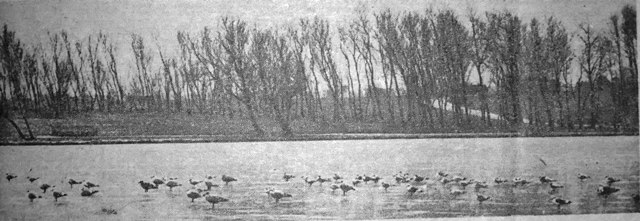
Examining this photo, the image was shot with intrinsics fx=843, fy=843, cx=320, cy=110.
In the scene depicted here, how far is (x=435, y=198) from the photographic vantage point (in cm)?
792

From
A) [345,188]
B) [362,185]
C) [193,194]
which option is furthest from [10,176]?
[362,185]

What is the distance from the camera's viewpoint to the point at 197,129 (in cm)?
807

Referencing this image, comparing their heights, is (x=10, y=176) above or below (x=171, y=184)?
above

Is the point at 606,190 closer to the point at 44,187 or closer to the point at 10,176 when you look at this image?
the point at 44,187

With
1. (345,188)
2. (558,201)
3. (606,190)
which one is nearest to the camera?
(345,188)

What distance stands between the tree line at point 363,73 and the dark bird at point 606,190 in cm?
60

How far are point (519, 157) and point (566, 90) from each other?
0.83m

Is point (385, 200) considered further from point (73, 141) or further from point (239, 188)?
point (73, 141)

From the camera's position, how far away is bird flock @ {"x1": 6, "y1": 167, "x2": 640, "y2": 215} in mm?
7824

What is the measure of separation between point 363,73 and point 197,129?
1.68m

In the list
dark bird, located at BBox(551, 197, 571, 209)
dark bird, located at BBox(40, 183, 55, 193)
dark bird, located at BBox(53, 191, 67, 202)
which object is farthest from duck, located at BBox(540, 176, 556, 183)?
dark bird, located at BBox(40, 183, 55, 193)

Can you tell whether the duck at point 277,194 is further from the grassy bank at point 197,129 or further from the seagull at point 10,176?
the seagull at point 10,176

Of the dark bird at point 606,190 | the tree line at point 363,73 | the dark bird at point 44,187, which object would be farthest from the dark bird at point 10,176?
the dark bird at point 606,190

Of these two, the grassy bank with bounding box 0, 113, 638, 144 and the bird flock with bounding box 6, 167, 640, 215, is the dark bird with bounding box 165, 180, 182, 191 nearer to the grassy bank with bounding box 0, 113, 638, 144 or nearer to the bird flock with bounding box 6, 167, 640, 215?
the bird flock with bounding box 6, 167, 640, 215
